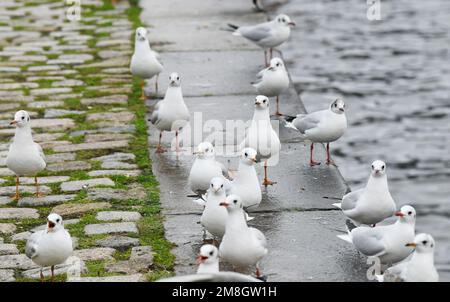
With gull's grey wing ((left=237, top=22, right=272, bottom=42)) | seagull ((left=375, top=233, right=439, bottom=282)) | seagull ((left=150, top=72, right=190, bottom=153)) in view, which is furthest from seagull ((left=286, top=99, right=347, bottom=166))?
gull's grey wing ((left=237, top=22, right=272, bottom=42))

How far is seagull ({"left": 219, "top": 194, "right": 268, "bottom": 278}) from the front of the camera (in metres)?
6.11

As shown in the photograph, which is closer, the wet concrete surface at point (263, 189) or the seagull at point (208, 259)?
the seagull at point (208, 259)

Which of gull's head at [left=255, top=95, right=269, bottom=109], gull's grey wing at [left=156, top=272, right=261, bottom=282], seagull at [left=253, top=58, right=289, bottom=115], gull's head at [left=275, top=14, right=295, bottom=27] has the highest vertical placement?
gull's head at [left=275, top=14, right=295, bottom=27]

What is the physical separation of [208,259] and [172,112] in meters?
3.41

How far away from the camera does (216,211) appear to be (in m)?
6.59

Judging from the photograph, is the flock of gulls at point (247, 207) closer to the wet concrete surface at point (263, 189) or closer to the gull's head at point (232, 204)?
→ the gull's head at point (232, 204)

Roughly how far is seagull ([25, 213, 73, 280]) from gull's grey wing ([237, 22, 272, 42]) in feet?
19.2

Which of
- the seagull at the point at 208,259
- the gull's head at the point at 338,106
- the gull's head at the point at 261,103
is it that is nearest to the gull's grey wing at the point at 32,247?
the seagull at the point at 208,259

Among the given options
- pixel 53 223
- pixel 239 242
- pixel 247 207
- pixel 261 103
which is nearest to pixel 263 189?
pixel 261 103

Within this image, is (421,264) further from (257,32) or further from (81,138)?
(257,32)

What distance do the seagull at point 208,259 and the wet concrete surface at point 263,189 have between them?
62 centimetres

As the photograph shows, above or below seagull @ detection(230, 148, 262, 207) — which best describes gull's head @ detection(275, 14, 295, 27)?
above

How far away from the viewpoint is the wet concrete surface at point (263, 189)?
6512mm

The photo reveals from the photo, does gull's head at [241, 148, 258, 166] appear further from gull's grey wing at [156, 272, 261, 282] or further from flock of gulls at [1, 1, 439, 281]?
gull's grey wing at [156, 272, 261, 282]
